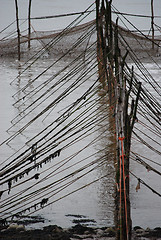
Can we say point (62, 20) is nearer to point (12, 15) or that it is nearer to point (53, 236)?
point (12, 15)

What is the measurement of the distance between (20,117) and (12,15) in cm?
757

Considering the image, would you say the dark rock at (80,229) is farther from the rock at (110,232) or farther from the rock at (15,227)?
the rock at (15,227)

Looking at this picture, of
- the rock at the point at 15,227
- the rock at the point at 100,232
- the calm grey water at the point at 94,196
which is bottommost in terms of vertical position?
the rock at the point at 100,232

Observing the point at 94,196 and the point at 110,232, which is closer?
the point at 110,232

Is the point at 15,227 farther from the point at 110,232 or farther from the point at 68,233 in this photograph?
the point at 110,232

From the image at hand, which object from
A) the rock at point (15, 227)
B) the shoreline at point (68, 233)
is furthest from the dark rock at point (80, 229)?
the rock at point (15, 227)

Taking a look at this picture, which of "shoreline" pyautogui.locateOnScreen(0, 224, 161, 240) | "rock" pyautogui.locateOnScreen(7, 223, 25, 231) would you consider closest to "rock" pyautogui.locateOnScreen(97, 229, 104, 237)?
"shoreline" pyautogui.locateOnScreen(0, 224, 161, 240)

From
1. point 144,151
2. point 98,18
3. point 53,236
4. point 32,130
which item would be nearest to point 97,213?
point 53,236

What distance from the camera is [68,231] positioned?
2084 mm

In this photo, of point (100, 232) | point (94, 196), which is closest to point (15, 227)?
point (100, 232)

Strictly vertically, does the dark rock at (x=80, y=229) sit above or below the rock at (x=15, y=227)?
below

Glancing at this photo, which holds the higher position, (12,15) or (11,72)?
(12,15)

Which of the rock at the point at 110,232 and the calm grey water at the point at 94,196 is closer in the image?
the rock at the point at 110,232

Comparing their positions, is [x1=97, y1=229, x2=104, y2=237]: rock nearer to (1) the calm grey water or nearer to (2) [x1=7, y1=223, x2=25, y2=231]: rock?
(1) the calm grey water
